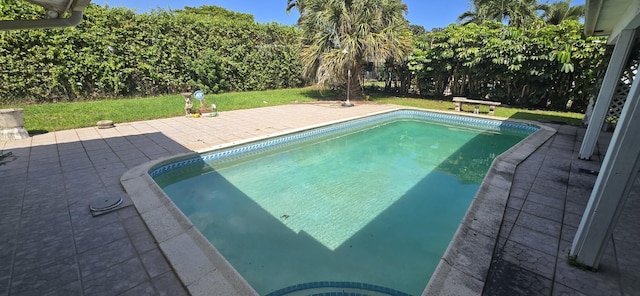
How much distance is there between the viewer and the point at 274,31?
15.2 metres

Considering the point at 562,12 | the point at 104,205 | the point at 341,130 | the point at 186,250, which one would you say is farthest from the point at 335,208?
the point at 562,12

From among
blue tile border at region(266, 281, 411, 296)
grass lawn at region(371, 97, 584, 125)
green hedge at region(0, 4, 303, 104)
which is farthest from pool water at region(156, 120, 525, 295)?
green hedge at region(0, 4, 303, 104)

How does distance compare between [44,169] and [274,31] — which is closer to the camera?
[44,169]

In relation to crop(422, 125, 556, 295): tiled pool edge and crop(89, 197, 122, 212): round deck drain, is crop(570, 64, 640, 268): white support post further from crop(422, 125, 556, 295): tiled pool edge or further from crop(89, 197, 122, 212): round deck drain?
crop(89, 197, 122, 212): round deck drain

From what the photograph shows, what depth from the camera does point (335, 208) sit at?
4.10 metres

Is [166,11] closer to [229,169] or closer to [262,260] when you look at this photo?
[229,169]

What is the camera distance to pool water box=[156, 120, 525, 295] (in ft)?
9.58

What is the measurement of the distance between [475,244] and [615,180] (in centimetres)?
113

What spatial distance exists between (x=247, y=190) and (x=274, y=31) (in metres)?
13.0

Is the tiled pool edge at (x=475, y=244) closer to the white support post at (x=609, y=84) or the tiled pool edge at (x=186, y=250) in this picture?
the tiled pool edge at (x=186, y=250)

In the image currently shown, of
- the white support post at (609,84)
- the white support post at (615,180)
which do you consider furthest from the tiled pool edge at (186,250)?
the white support post at (609,84)

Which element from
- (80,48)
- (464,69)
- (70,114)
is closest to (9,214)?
(70,114)

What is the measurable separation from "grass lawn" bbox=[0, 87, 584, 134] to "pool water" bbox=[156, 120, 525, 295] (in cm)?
411

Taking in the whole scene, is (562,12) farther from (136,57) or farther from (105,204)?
(105,204)
